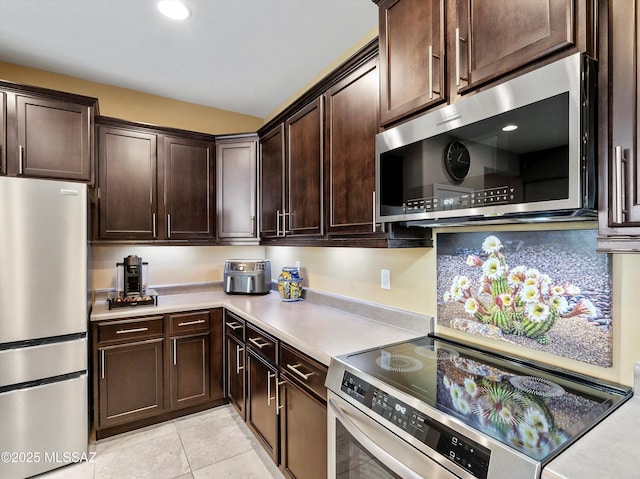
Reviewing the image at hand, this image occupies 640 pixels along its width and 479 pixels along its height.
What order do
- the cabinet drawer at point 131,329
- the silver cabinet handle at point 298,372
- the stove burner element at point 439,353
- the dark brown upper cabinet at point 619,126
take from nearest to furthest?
the dark brown upper cabinet at point 619,126 < the stove burner element at point 439,353 < the silver cabinet handle at point 298,372 < the cabinet drawer at point 131,329

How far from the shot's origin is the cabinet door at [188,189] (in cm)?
290

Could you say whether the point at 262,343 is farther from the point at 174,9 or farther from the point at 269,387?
the point at 174,9

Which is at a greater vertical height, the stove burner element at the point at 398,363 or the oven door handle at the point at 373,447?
the stove burner element at the point at 398,363

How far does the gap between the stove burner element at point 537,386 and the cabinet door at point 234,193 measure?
7.68ft

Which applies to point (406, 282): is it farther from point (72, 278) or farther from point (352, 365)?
point (72, 278)

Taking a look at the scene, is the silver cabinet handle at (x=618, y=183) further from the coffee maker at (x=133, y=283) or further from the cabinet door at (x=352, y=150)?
the coffee maker at (x=133, y=283)

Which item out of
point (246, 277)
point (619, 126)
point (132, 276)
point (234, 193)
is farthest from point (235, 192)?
point (619, 126)

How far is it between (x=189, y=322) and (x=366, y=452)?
1.88m

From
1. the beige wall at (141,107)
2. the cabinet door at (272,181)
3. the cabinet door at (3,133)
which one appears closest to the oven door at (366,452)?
the cabinet door at (272,181)

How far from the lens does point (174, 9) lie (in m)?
1.95

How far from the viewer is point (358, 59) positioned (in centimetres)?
176

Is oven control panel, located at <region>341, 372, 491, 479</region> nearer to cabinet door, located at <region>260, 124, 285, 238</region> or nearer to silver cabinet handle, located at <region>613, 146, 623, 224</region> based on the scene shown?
silver cabinet handle, located at <region>613, 146, 623, 224</region>

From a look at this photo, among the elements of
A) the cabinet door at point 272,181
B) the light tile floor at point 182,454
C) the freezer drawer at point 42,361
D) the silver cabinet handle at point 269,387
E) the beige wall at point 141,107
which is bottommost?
the light tile floor at point 182,454

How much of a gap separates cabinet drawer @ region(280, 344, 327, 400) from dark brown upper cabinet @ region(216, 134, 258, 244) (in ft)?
4.83
